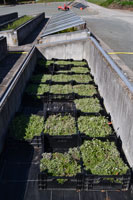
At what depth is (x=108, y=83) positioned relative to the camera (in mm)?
8227

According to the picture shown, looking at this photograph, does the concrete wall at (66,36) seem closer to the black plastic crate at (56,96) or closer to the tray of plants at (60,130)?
the black plastic crate at (56,96)

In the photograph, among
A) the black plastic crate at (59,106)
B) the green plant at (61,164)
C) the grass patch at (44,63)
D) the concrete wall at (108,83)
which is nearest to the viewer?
the green plant at (61,164)

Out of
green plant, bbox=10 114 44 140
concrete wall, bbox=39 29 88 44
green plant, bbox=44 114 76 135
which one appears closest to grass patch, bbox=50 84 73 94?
green plant, bbox=44 114 76 135

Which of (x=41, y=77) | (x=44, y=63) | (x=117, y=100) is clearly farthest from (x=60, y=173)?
(x=44, y=63)

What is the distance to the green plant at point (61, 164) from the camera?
5.04 m

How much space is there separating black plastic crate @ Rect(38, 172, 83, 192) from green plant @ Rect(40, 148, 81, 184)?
12 cm

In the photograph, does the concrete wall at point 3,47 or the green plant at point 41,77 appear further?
the concrete wall at point 3,47

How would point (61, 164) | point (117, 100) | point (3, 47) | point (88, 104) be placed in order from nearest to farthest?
point (61, 164) < point (117, 100) < point (88, 104) < point (3, 47)

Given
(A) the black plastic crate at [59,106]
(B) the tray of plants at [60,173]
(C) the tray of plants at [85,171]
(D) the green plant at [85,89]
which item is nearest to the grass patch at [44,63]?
(D) the green plant at [85,89]

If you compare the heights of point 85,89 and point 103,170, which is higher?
point 85,89

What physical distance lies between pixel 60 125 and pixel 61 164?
5.29 ft

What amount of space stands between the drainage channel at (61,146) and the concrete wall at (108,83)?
0.36 metres

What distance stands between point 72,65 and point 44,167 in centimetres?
796

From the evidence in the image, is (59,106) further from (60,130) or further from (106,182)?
(106,182)
